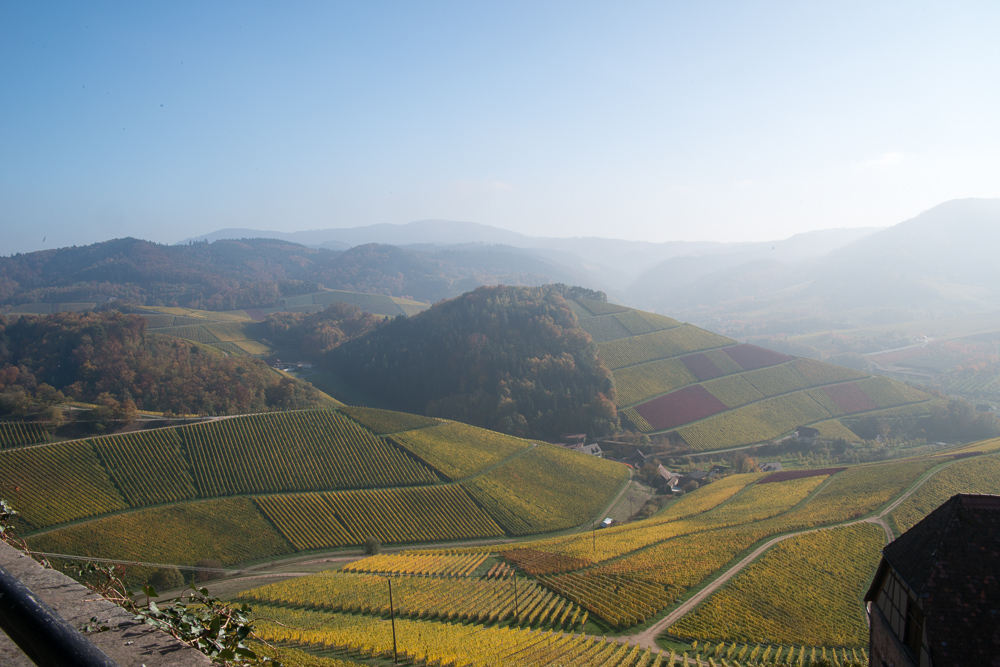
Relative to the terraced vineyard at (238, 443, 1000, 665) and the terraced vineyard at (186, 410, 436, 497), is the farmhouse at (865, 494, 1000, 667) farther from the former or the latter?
the terraced vineyard at (186, 410, 436, 497)

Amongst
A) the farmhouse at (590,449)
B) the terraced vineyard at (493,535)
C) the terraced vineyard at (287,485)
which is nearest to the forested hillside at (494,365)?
the farmhouse at (590,449)

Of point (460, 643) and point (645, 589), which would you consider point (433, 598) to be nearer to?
point (460, 643)

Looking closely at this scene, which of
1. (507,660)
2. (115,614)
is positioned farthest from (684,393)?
(115,614)

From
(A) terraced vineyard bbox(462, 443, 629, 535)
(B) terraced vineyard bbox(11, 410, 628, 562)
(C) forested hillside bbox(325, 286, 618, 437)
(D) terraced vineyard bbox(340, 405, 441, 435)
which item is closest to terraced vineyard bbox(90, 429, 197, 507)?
(B) terraced vineyard bbox(11, 410, 628, 562)

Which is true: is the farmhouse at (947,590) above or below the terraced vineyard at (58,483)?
above

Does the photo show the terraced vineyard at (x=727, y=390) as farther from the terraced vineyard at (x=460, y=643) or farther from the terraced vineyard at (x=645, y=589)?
the terraced vineyard at (x=460, y=643)

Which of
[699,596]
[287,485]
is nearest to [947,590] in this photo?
[699,596]
